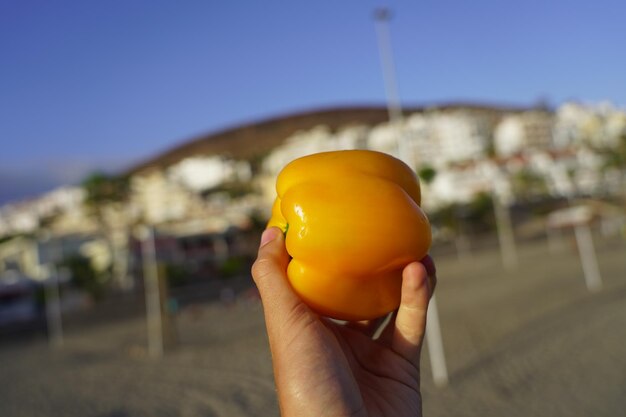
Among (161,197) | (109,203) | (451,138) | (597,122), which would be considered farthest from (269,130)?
(597,122)

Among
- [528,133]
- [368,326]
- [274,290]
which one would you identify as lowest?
[528,133]

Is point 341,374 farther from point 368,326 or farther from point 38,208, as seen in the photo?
point 38,208

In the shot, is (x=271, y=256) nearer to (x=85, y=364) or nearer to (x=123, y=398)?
(x=123, y=398)

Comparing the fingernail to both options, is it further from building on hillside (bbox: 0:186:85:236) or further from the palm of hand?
building on hillside (bbox: 0:186:85:236)

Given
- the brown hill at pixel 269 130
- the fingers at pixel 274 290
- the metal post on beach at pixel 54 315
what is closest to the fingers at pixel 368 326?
the fingers at pixel 274 290

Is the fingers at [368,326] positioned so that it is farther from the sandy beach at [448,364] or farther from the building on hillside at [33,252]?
the building on hillside at [33,252]

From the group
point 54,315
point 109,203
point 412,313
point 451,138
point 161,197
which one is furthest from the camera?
point 451,138

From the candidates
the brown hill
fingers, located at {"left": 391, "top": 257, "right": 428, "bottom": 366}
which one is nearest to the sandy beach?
fingers, located at {"left": 391, "top": 257, "right": 428, "bottom": 366}
